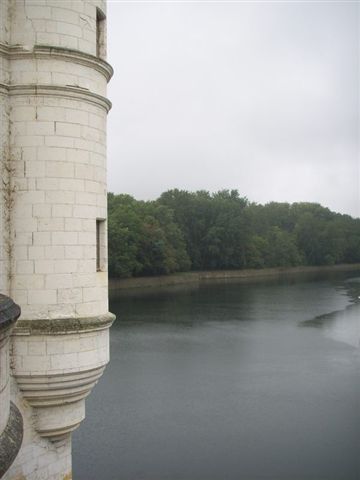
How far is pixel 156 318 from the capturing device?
41.1 m

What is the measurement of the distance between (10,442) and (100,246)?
3668 mm

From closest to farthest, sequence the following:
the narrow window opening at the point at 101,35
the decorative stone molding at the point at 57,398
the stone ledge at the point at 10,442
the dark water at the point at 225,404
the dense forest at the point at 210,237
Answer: the stone ledge at the point at 10,442 < the decorative stone molding at the point at 57,398 < the narrow window opening at the point at 101,35 < the dark water at the point at 225,404 < the dense forest at the point at 210,237

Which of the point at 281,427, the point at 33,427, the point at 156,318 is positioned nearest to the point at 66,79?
the point at 33,427

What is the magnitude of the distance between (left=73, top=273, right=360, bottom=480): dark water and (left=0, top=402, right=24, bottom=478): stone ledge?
982 centimetres

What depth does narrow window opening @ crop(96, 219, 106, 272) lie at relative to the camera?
8578 mm

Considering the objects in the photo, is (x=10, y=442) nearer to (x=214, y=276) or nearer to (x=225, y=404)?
(x=225, y=404)

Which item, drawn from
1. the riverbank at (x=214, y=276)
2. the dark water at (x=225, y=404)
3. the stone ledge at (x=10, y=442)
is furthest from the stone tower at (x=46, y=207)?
the riverbank at (x=214, y=276)

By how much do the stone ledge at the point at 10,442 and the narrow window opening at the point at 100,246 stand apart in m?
2.90

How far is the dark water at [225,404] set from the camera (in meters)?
15.8

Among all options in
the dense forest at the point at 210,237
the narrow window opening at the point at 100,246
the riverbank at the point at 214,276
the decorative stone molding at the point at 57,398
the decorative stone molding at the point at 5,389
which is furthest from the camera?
the dense forest at the point at 210,237

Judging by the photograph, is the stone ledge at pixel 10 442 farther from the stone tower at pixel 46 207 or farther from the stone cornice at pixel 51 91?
the stone cornice at pixel 51 91

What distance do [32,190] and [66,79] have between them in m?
1.69

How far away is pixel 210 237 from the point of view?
85.1m

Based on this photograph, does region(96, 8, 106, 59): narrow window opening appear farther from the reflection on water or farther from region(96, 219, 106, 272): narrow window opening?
the reflection on water
